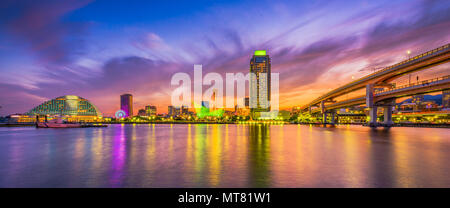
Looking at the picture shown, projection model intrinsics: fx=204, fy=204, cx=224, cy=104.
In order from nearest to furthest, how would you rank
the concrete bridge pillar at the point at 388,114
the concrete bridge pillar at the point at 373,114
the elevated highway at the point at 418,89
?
1. the elevated highway at the point at 418,89
2. the concrete bridge pillar at the point at 388,114
3. the concrete bridge pillar at the point at 373,114

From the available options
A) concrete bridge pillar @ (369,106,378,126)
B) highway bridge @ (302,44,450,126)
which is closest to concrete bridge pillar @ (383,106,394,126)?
highway bridge @ (302,44,450,126)

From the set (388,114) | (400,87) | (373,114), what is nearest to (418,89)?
(400,87)

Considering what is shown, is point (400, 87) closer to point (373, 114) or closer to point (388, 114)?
point (373, 114)

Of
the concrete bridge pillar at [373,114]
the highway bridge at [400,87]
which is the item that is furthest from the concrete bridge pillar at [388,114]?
the concrete bridge pillar at [373,114]

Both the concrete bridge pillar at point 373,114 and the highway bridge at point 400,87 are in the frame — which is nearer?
the highway bridge at point 400,87

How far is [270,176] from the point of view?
10898mm

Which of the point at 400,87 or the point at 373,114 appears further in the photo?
the point at 373,114

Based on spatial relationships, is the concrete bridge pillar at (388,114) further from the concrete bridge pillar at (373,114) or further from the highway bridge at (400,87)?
the concrete bridge pillar at (373,114)

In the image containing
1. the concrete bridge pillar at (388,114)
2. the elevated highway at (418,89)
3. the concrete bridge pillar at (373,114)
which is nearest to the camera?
the elevated highway at (418,89)
